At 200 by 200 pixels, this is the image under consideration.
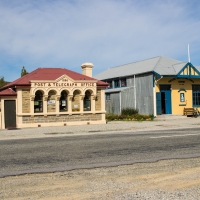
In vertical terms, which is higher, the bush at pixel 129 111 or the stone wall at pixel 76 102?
the stone wall at pixel 76 102

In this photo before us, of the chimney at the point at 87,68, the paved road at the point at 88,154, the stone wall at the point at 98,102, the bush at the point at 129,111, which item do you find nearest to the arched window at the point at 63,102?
the stone wall at the point at 98,102

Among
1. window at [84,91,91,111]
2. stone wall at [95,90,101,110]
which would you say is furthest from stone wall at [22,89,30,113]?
stone wall at [95,90,101,110]

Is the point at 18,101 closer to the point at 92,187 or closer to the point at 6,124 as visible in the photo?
the point at 6,124

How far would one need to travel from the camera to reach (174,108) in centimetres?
3048

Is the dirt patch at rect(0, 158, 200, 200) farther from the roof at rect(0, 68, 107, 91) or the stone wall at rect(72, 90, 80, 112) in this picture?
the stone wall at rect(72, 90, 80, 112)

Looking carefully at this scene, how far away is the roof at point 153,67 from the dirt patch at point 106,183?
22.7 metres

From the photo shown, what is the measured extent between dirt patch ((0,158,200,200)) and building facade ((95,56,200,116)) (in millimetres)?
22161

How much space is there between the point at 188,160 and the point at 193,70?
24.2m

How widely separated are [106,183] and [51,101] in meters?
17.2

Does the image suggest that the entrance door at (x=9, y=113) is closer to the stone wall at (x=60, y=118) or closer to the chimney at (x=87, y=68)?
the stone wall at (x=60, y=118)

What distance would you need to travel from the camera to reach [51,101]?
74.4 ft

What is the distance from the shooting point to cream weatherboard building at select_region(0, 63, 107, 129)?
21.8 meters

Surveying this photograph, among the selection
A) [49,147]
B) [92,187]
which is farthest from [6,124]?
[92,187]

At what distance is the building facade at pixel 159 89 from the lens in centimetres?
2928
